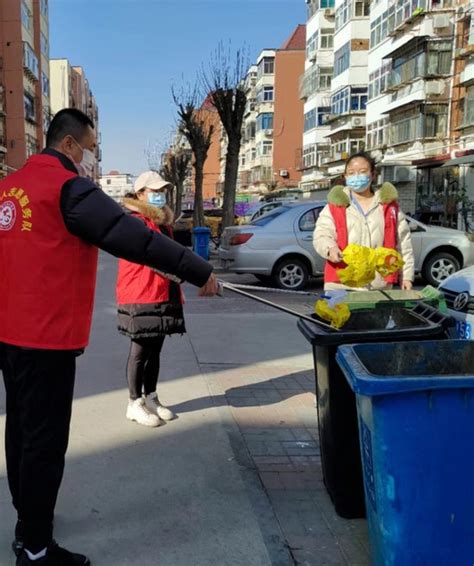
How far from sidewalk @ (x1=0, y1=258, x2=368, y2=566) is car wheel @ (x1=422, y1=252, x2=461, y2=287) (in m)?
6.55

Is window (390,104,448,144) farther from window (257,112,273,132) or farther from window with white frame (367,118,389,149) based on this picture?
window (257,112,273,132)

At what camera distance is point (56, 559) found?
2400 mm

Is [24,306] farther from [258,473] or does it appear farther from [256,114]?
[256,114]

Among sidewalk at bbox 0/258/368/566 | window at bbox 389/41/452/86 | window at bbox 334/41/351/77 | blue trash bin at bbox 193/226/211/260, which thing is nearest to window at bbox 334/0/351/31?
window at bbox 334/41/351/77

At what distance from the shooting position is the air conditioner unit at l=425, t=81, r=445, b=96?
2892cm

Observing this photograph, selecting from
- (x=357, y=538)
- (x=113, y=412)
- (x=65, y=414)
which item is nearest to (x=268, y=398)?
(x=113, y=412)

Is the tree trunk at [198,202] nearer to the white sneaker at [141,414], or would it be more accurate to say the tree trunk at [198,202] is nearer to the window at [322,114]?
the white sneaker at [141,414]

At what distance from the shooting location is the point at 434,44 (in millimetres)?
28891

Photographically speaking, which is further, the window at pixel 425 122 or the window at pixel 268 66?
the window at pixel 268 66

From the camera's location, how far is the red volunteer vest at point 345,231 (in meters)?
3.85

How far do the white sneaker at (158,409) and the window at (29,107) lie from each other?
152 ft

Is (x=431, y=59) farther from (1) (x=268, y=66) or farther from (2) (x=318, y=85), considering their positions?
(1) (x=268, y=66)

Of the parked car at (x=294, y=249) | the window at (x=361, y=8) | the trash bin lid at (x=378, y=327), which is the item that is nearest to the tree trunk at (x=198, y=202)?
the parked car at (x=294, y=249)

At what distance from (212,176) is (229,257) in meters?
91.3
